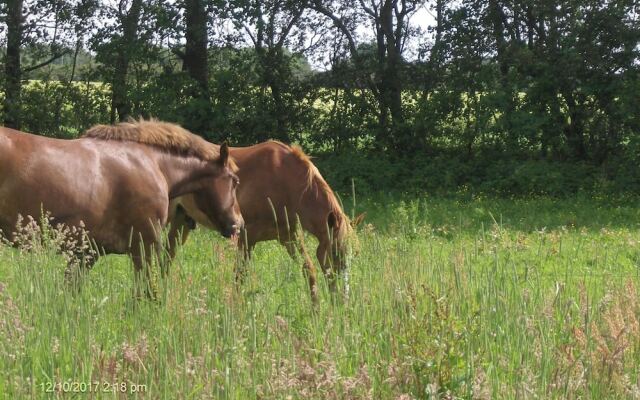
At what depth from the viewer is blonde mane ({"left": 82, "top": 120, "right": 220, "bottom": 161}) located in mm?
7207

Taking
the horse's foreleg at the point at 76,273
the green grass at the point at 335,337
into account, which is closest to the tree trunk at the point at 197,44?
the horse's foreleg at the point at 76,273

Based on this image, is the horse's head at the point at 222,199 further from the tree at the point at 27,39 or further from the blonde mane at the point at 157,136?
the tree at the point at 27,39

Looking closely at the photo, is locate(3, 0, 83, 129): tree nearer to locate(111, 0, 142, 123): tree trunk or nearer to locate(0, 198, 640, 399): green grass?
locate(111, 0, 142, 123): tree trunk

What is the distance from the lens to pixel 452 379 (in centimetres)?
416

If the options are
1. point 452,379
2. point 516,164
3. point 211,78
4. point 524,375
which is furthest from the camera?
point 211,78

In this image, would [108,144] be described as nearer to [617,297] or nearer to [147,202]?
[147,202]

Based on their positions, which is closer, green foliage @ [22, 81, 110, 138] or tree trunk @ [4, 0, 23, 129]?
tree trunk @ [4, 0, 23, 129]

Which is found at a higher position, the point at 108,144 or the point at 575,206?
the point at 108,144

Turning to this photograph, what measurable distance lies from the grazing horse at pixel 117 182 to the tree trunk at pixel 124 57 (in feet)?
37.8

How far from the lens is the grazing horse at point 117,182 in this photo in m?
6.40

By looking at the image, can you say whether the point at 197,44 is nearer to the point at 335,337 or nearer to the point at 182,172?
the point at 182,172

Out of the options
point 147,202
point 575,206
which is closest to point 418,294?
point 147,202

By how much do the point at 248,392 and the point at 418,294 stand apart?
1.12m
